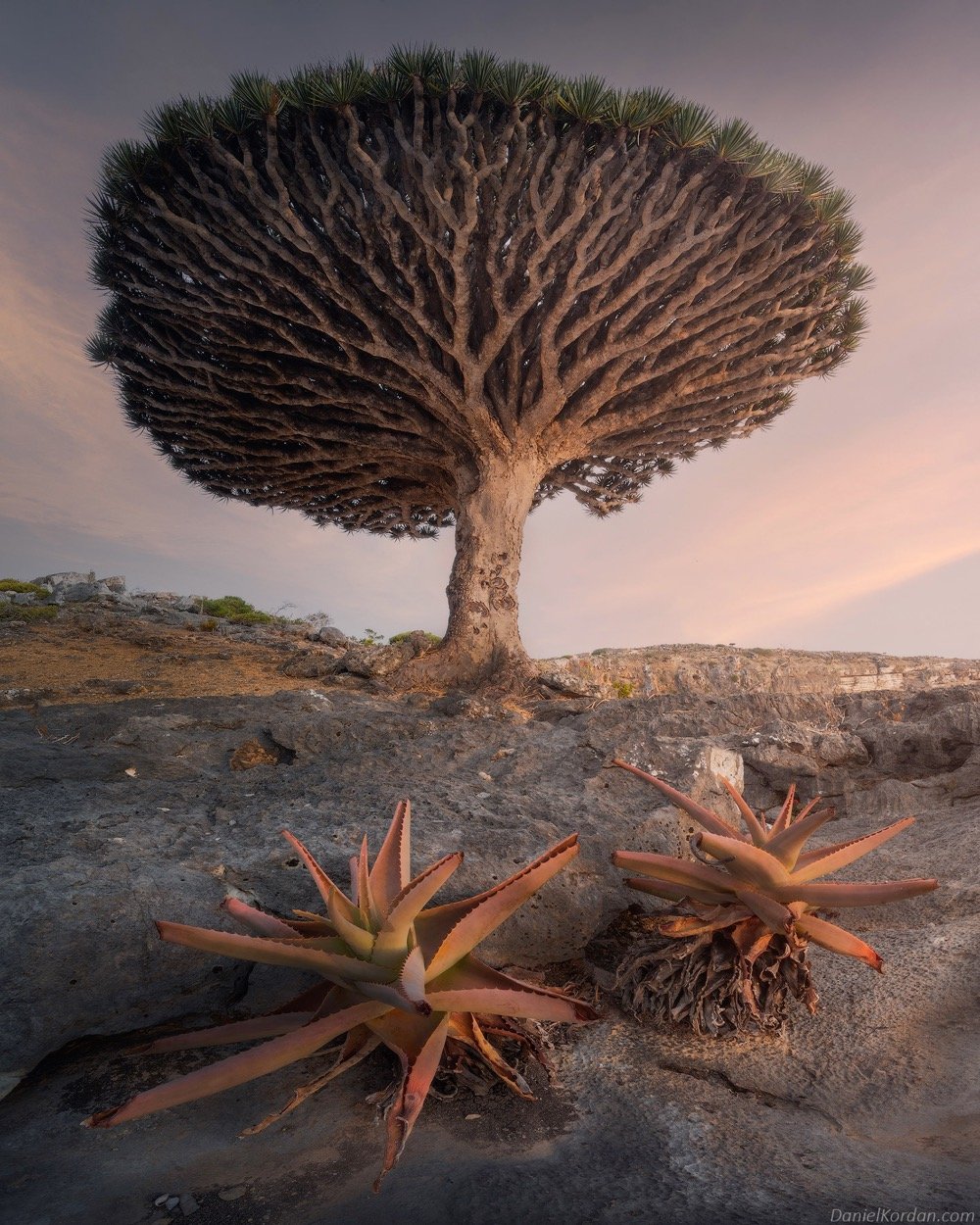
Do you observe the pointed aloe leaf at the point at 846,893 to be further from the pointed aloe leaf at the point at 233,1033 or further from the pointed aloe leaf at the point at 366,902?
the pointed aloe leaf at the point at 233,1033

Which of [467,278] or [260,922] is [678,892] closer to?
[260,922]

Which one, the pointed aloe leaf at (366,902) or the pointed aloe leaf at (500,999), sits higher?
the pointed aloe leaf at (366,902)

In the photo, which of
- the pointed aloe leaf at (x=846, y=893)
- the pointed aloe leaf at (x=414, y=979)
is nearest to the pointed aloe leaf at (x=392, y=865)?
the pointed aloe leaf at (x=414, y=979)

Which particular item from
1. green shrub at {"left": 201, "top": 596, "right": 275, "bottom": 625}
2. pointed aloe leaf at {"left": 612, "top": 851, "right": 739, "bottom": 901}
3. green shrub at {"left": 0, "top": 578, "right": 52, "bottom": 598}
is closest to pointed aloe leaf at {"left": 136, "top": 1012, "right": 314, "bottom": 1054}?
pointed aloe leaf at {"left": 612, "top": 851, "right": 739, "bottom": 901}

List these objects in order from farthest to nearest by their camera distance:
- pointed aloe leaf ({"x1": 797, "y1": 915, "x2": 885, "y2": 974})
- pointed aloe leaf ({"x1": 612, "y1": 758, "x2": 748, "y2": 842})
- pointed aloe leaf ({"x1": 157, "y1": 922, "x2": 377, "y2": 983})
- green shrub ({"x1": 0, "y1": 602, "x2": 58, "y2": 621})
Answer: green shrub ({"x1": 0, "y1": 602, "x2": 58, "y2": 621}) < pointed aloe leaf ({"x1": 612, "y1": 758, "x2": 748, "y2": 842}) < pointed aloe leaf ({"x1": 797, "y1": 915, "x2": 885, "y2": 974}) < pointed aloe leaf ({"x1": 157, "y1": 922, "x2": 377, "y2": 983})

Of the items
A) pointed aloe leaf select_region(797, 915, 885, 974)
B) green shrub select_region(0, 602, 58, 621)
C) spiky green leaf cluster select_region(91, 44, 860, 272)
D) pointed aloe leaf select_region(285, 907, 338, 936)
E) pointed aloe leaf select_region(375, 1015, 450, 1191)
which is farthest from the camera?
green shrub select_region(0, 602, 58, 621)

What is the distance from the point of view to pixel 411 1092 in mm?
1173

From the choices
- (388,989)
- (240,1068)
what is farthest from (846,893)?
(240,1068)

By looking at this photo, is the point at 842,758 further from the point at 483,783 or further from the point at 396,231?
the point at 396,231

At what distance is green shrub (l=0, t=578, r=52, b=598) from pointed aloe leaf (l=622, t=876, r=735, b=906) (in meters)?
15.4

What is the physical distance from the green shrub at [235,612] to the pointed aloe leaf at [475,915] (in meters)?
12.7

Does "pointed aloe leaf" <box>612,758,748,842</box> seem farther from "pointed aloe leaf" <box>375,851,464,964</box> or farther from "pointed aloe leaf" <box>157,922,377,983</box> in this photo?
"pointed aloe leaf" <box>157,922,377,983</box>

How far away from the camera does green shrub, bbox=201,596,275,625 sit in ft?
46.5

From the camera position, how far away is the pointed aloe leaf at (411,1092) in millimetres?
1121
